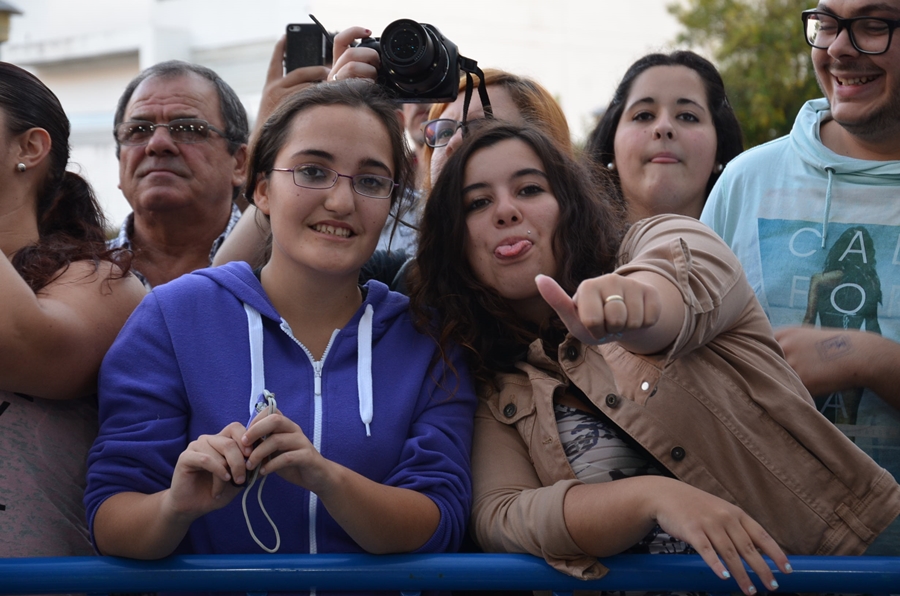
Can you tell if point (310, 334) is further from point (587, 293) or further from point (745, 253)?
point (745, 253)

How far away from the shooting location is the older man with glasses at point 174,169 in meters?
3.08

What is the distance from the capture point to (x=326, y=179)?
86.3 inches

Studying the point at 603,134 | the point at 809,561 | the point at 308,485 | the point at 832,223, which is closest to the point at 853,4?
the point at 832,223

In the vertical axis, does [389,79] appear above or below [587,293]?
above

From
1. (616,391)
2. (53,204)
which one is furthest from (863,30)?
(53,204)

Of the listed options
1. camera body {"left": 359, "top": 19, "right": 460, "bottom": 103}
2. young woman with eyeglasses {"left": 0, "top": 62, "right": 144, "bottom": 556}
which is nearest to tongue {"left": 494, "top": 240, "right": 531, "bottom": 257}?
camera body {"left": 359, "top": 19, "right": 460, "bottom": 103}

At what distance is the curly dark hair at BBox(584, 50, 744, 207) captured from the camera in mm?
3367

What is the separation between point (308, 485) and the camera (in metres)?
1.81

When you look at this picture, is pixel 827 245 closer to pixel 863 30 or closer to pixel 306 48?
pixel 863 30

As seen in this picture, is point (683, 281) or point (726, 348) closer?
point (683, 281)

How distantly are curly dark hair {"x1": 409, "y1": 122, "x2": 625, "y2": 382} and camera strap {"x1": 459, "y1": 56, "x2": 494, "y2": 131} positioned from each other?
10.6 inches

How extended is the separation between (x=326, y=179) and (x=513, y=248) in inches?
18.6

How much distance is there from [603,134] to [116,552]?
88.7 inches

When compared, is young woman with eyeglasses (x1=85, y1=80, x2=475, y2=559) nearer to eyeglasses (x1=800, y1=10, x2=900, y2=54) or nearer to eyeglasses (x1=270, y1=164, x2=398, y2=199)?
eyeglasses (x1=270, y1=164, x2=398, y2=199)
